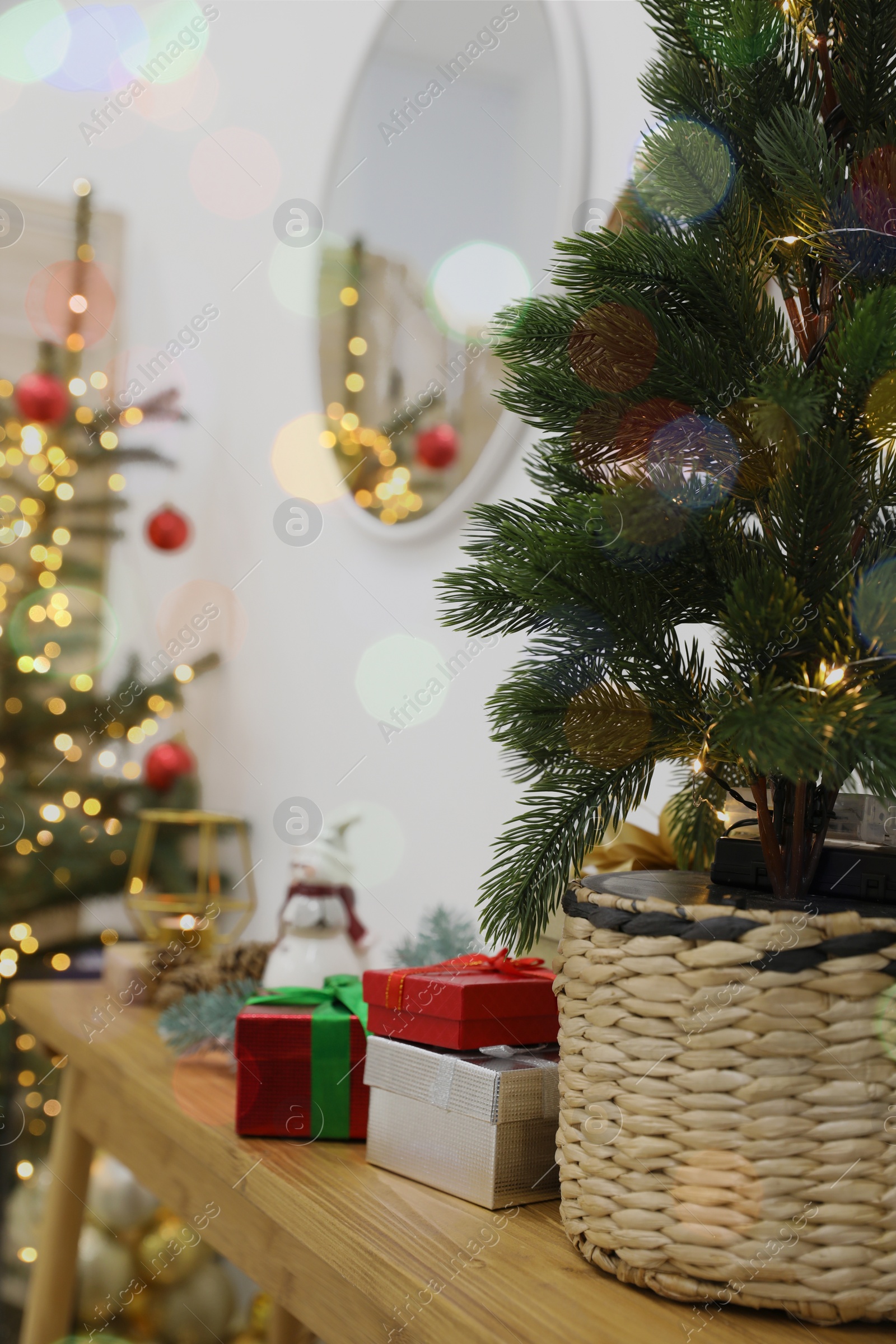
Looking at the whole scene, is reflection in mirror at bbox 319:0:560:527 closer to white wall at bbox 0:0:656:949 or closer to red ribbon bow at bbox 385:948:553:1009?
white wall at bbox 0:0:656:949

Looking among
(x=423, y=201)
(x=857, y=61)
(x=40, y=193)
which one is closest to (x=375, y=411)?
(x=423, y=201)

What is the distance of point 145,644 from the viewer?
217cm

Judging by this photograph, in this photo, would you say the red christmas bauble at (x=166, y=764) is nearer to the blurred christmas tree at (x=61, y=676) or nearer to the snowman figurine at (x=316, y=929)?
the blurred christmas tree at (x=61, y=676)

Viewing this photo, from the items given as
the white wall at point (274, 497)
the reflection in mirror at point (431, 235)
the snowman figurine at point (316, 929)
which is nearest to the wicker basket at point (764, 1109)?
the snowman figurine at point (316, 929)

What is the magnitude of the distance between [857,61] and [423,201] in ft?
2.78

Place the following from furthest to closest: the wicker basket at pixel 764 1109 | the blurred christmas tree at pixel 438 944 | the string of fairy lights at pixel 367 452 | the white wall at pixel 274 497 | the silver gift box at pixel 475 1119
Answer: the string of fairy lights at pixel 367 452 → the white wall at pixel 274 497 → the blurred christmas tree at pixel 438 944 → the silver gift box at pixel 475 1119 → the wicker basket at pixel 764 1109

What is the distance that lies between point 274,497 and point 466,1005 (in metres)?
1.22

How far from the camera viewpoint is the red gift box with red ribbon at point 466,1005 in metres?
0.67

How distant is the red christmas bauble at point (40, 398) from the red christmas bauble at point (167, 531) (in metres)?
0.26

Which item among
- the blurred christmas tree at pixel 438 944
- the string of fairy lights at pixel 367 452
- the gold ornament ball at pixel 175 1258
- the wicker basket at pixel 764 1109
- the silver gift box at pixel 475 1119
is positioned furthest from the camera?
the gold ornament ball at pixel 175 1258

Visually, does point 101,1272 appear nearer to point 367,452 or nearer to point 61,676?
point 61,676

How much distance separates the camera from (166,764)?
74.2 inches

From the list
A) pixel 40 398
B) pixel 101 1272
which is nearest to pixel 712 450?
pixel 101 1272

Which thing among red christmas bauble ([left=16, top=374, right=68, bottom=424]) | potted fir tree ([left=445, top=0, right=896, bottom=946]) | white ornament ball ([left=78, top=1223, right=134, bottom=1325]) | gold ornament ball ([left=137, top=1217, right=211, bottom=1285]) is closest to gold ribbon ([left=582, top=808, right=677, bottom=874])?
potted fir tree ([left=445, top=0, right=896, bottom=946])
